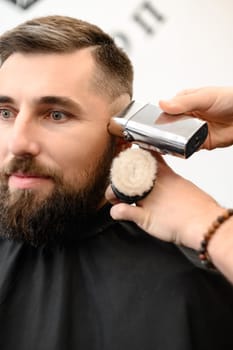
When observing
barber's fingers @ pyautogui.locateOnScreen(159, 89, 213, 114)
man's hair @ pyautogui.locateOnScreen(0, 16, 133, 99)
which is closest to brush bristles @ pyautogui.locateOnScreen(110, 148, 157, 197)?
barber's fingers @ pyautogui.locateOnScreen(159, 89, 213, 114)

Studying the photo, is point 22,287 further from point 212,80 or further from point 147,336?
point 212,80

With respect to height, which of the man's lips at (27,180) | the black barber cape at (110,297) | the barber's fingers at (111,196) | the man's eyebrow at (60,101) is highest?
the man's eyebrow at (60,101)

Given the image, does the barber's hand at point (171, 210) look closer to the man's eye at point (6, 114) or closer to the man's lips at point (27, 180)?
the man's lips at point (27, 180)

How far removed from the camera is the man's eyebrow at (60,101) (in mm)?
1044

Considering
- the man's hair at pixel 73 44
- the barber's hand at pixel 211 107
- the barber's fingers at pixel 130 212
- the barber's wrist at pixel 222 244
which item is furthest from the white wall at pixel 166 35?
the barber's wrist at pixel 222 244

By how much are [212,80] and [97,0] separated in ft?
1.81

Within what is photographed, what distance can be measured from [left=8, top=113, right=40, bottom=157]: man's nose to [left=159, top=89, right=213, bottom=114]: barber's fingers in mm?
294

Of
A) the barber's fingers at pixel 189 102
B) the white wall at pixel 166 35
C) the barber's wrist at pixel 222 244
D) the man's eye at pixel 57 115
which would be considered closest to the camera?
the barber's wrist at pixel 222 244

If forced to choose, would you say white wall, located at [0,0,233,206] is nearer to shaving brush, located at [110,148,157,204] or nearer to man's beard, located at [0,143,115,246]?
man's beard, located at [0,143,115,246]

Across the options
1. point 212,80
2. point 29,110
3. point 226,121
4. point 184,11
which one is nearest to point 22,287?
point 29,110

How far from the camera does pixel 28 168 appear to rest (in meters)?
0.99

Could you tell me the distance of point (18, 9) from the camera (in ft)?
5.65

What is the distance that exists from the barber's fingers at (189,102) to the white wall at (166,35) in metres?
0.72

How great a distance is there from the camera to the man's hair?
111 centimetres
